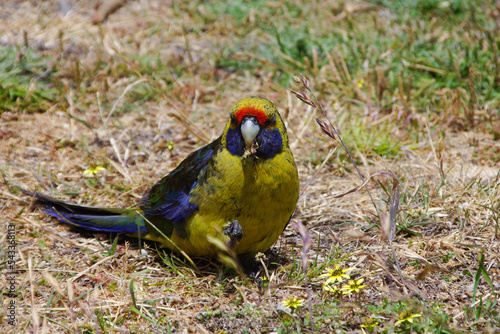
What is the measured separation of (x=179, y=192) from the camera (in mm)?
3025

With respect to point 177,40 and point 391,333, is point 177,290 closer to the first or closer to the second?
point 391,333

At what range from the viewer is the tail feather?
3.24 metres

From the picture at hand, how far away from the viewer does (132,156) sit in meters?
4.32

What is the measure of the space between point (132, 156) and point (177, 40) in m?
2.15

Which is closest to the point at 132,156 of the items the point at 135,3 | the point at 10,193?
the point at 10,193

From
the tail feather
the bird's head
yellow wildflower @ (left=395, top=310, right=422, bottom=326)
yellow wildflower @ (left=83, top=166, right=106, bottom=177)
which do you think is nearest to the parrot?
the bird's head

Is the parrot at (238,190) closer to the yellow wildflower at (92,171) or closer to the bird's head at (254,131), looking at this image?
the bird's head at (254,131)

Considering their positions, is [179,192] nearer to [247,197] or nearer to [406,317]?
[247,197]

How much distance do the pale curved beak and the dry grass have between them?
2.60 ft

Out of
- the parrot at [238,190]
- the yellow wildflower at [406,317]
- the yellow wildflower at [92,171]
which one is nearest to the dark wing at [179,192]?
the parrot at [238,190]

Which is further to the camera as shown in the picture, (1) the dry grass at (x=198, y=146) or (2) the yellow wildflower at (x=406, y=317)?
(1) the dry grass at (x=198, y=146)

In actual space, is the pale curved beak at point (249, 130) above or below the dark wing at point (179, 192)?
above

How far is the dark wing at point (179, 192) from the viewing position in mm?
2959

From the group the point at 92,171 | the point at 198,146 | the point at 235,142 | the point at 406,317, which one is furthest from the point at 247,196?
the point at 198,146
